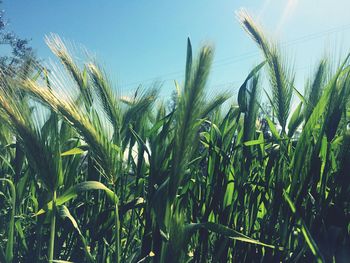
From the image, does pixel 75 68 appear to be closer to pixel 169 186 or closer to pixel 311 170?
pixel 169 186

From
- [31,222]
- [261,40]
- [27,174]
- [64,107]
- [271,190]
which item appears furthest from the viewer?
[31,222]

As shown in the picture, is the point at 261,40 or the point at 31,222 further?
the point at 31,222

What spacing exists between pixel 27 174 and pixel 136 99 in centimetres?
50

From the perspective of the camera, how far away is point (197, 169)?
1.31 m

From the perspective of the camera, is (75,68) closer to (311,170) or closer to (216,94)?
(216,94)

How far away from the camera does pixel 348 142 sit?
1035mm

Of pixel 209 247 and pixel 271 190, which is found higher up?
pixel 271 190

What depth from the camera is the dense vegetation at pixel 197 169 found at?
1.04 m

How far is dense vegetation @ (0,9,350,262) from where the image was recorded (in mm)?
1039

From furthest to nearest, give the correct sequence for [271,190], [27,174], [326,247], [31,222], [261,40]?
[31,222]
[27,174]
[261,40]
[271,190]
[326,247]

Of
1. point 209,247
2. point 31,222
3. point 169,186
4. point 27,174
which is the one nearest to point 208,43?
point 169,186

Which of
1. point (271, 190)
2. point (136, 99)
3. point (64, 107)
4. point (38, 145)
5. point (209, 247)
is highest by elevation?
point (136, 99)

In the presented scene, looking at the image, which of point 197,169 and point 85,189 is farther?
point 197,169

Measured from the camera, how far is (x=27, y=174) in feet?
5.17
